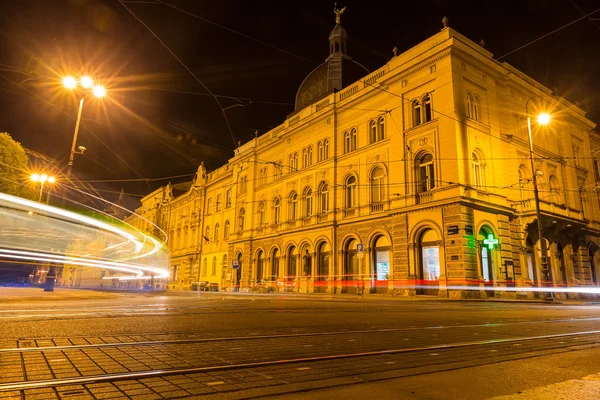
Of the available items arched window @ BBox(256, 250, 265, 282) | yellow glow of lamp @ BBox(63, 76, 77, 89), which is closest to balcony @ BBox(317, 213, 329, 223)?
arched window @ BBox(256, 250, 265, 282)

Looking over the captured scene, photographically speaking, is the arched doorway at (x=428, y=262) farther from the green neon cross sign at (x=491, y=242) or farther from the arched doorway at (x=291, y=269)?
the arched doorway at (x=291, y=269)

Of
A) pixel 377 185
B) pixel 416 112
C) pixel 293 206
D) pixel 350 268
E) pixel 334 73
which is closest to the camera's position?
pixel 416 112

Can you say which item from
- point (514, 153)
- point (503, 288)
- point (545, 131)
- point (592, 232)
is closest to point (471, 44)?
point (514, 153)

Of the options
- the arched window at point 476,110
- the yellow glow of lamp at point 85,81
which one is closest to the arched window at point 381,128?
the arched window at point 476,110

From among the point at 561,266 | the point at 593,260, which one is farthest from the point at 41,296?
the point at 593,260

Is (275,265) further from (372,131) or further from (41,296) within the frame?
(41,296)

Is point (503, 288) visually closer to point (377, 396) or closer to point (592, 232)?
point (592, 232)

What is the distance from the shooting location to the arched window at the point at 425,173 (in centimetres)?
2417

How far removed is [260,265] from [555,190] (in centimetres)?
2513

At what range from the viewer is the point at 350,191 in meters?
29.8

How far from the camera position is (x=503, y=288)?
74.7 feet

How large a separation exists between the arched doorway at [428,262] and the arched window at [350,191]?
6.78 m

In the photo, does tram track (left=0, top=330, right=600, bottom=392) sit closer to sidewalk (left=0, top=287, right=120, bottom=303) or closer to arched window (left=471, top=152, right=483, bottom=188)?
sidewalk (left=0, top=287, right=120, bottom=303)

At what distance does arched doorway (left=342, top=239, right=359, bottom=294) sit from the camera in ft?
92.1
